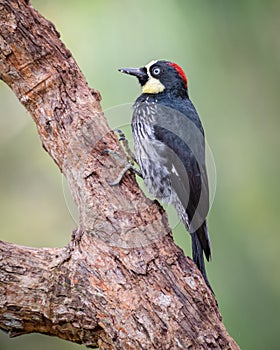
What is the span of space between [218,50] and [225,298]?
1.63m

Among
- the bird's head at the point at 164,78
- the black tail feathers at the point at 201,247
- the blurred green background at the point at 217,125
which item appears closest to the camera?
the black tail feathers at the point at 201,247

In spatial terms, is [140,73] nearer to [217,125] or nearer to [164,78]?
[164,78]

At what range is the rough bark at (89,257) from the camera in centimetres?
214

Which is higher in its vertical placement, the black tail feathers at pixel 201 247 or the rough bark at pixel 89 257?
the rough bark at pixel 89 257

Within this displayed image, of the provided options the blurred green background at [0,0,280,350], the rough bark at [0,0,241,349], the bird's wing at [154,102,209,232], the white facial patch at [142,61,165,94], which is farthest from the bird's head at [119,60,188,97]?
the rough bark at [0,0,241,349]

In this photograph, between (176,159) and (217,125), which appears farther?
(217,125)

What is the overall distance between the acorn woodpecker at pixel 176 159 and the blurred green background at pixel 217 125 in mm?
620

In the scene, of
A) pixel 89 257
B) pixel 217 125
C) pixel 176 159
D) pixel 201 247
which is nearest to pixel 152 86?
pixel 176 159

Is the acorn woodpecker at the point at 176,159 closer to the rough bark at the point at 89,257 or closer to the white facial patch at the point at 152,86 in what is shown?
A: the white facial patch at the point at 152,86

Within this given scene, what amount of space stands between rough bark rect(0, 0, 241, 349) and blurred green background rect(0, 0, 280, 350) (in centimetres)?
114

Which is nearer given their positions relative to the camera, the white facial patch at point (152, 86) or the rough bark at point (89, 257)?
the rough bark at point (89, 257)

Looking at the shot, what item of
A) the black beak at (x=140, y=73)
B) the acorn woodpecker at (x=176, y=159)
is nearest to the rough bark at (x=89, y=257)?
the acorn woodpecker at (x=176, y=159)

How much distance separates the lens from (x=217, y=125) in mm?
3840

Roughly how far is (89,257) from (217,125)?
1.87 m
